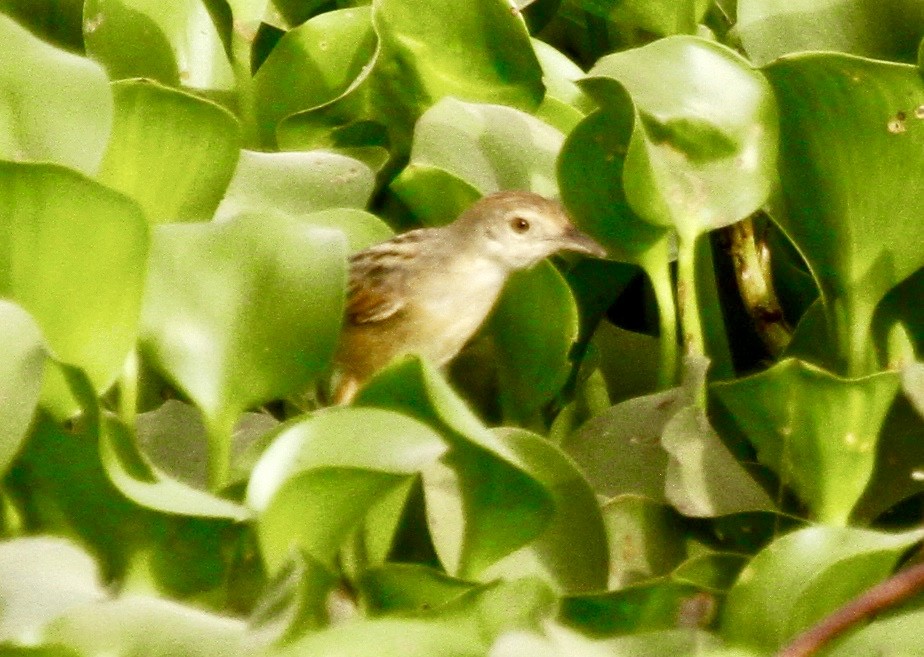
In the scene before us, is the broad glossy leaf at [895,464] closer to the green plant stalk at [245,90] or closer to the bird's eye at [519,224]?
the bird's eye at [519,224]

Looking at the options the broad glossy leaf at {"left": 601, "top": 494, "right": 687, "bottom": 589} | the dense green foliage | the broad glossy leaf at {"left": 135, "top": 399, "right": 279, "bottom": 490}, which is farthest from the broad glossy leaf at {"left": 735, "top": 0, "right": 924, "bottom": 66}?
the broad glossy leaf at {"left": 135, "top": 399, "right": 279, "bottom": 490}

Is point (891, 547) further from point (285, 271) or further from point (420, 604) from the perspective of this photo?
point (285, 271)

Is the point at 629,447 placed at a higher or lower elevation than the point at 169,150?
lower

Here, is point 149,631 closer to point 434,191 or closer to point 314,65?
point 434,191

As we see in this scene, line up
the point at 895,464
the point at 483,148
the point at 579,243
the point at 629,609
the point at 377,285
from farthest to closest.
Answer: the point at 377,285 < the point at 579,243 < the point at 483,148 < the point at 895,464 < the point at 629,609

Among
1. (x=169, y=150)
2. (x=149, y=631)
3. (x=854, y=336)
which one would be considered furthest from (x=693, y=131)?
(x=149, y=631)

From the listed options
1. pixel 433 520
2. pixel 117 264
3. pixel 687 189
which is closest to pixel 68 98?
pixel 117 264

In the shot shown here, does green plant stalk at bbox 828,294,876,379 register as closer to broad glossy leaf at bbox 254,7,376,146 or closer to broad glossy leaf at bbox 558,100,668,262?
broad glossy leaf at bbox 558,100,668,262
